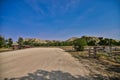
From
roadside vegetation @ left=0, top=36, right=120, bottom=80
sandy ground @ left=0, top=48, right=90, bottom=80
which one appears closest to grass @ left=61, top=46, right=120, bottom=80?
roadside vegetation @ left=0, top=36, right=120, bottom=80

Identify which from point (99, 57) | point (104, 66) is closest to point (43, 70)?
point (104, 66)

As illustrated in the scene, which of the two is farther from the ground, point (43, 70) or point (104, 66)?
point (43, 70)

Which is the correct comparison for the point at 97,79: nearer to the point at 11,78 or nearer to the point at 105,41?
the point at 11,78

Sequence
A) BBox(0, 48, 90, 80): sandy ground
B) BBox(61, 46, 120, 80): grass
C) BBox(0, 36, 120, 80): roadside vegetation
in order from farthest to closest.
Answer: BBox(0, 36, 120, 80): roadside vegetation
BBox(61, 46, 120, 80): grass
BBox(0, 48, 90, 80): sandy ground

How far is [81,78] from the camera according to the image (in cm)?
732

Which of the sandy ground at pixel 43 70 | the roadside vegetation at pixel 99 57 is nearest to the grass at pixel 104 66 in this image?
the roadside vegetation at pixel 99 57

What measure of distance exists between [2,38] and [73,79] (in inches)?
2729

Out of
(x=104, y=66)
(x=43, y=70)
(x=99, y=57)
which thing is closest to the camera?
(x=43, y=70)

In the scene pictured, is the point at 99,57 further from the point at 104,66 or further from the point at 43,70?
the point at 43,70

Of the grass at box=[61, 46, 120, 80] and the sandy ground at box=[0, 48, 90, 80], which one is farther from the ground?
the sandy ground at box=[0, 48, 90, 80]

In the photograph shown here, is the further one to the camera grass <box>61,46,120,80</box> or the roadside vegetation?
the roadside vegetation

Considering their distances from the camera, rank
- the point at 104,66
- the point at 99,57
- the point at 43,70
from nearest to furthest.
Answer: the point at 43,70 < the point at 104,66 < the point at 99,57

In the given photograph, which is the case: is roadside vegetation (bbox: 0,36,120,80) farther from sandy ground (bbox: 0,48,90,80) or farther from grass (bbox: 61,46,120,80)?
sandy ground (bbox: 0,48,90,80)

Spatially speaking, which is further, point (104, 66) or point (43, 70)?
point (104, 66)
